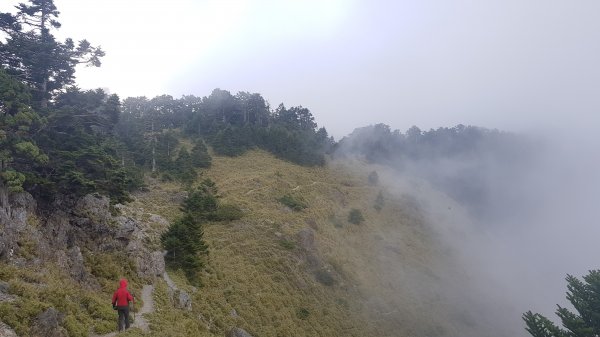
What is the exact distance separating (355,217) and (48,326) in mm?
51234

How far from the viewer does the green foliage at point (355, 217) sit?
2335 inches

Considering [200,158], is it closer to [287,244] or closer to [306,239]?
[306,239]

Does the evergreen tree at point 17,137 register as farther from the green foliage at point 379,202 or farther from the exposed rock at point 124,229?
the green foliage at point 379,202

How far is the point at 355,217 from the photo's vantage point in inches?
2351

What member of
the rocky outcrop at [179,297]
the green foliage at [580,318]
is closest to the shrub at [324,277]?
the green foliage at [580,318]

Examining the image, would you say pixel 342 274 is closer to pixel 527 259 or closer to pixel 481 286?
pixel 481 286

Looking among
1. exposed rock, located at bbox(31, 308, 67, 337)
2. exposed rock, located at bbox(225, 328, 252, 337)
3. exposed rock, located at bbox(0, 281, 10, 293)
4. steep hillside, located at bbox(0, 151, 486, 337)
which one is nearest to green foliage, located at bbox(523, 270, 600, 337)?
steep hillside, located at bbox(0, 151, 486, 337)

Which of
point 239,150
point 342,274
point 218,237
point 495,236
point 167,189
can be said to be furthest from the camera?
point 495,236

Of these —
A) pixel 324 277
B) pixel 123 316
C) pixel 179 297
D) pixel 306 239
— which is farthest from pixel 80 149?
pixel 306 239

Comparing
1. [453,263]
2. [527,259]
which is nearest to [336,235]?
[453,263]

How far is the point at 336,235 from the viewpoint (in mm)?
52156

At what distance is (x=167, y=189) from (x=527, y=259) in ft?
244

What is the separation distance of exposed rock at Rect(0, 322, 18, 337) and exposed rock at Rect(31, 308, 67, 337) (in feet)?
1.67

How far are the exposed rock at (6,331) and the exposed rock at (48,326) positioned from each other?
0.51m
